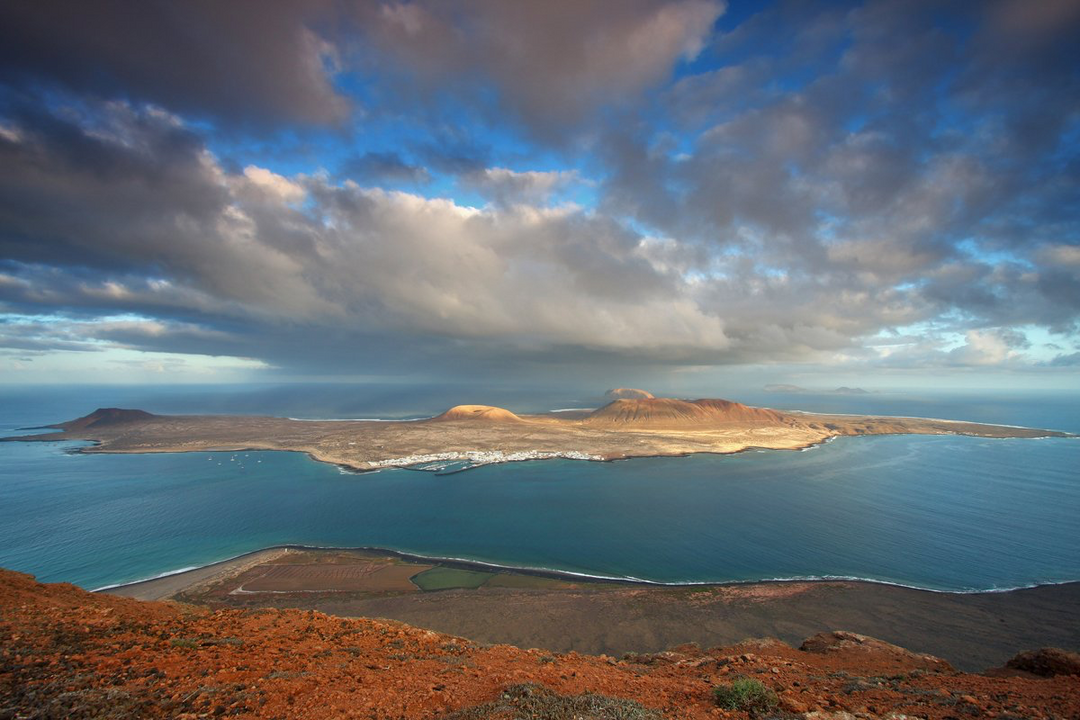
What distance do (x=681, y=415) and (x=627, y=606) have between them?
10825 cm

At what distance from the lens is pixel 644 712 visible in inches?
326

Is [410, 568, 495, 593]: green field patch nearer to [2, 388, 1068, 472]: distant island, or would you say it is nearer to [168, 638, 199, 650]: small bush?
[168, 638, 199, 650]: small bush

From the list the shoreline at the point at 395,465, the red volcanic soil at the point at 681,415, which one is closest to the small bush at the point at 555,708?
the shoreline at the point at 395,465

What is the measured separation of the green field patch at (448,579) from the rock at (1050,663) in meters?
28.9

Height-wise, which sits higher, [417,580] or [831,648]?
[831,648]

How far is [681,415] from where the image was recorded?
128m

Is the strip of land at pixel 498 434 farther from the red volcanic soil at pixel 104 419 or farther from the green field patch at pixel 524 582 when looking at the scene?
the green field patch at pixel 524 582

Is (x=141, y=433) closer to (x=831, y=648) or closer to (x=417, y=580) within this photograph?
(x=417, y=580)

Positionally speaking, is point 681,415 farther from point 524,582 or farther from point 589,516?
point 524,582

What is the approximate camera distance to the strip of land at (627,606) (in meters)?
23.6

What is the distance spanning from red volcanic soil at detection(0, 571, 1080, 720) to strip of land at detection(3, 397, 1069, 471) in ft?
190

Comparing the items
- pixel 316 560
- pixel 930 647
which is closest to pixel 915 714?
pixel 930 647

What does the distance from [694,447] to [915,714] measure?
85.2 meters

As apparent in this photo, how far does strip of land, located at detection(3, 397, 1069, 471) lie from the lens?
8038 cm
